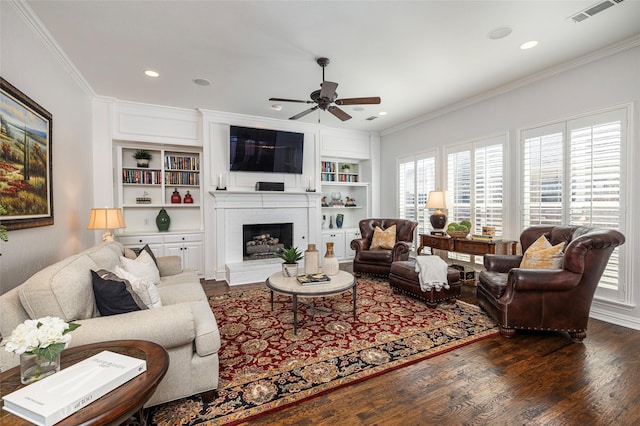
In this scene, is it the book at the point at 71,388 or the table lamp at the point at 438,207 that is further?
the table lamp at the point at 438,207

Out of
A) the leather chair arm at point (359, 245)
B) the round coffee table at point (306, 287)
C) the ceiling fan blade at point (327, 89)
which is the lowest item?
the round coffee table at point (306, 287)

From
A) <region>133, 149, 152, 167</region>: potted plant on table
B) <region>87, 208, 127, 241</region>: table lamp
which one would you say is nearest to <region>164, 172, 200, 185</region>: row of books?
<region>133, 149, 152, 167</region>: potted plant on table

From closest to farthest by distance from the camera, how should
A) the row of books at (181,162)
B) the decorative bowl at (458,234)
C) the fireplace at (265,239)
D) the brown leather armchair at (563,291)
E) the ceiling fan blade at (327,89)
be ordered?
the brown leather armchair at (563,291), the ceiling fan blade at (327,89), the decorative bowl at (458,234), the row of books at (181,162), the fireplace at (265,239)

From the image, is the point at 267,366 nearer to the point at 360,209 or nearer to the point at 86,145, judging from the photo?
the point at 86,145

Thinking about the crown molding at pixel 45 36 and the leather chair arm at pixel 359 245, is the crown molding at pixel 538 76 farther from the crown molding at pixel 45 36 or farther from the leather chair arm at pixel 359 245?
the crown molding at pixel 45 36

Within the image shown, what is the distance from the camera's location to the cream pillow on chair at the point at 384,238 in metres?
4.80

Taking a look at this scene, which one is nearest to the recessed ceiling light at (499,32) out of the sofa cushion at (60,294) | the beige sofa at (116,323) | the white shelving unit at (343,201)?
the beige sofa at (116,323)

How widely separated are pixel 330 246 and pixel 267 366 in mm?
1456

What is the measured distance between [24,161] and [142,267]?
4.03 feet

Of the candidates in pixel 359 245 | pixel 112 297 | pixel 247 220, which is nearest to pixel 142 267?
pixel 112 297

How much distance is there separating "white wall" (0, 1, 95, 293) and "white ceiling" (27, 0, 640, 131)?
22 centimetres

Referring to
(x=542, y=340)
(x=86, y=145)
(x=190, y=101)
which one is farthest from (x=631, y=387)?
Result: (x=86, y=145)

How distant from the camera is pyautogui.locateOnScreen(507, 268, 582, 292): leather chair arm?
8.40 ft

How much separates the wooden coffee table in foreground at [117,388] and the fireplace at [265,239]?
12.7 ft
